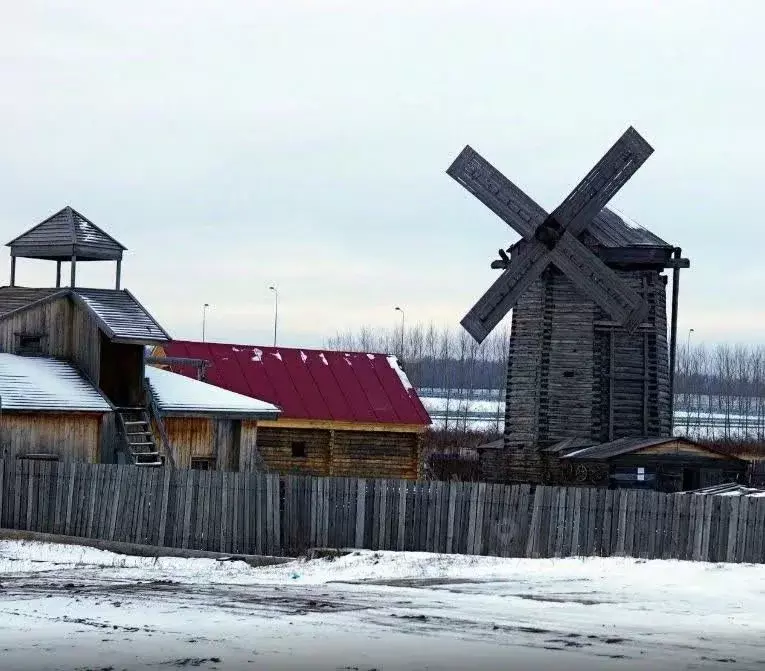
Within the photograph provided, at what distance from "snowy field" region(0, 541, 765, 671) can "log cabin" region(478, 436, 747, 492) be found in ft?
47.2

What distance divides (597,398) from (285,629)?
26.5 metres

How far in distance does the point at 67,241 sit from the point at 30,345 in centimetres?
290

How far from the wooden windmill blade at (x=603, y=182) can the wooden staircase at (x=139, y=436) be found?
13.8 m

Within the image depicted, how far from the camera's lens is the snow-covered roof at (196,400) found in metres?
37.9

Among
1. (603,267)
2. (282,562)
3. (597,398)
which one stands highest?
(603,267)

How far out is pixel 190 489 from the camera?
30.9m

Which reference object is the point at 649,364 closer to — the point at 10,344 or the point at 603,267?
the point at 603,267

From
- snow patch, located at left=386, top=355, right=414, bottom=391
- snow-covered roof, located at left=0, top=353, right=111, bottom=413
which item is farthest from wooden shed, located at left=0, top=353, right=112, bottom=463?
snow patch, located at left=386, top=355, right=414, bottom=391

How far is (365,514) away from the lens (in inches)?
1152

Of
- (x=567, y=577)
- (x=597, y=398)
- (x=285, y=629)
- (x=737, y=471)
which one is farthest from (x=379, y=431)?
(x=285, y=629)

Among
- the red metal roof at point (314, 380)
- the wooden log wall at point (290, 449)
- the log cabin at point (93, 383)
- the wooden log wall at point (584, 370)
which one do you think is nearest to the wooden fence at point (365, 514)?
the log cabin at point (93, 383)

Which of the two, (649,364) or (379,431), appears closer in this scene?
(649,364)

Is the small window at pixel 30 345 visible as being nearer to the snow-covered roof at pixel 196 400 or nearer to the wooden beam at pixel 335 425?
the snow-covered roof at pixel 196 400

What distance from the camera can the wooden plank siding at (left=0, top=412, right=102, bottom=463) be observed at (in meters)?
34.3
